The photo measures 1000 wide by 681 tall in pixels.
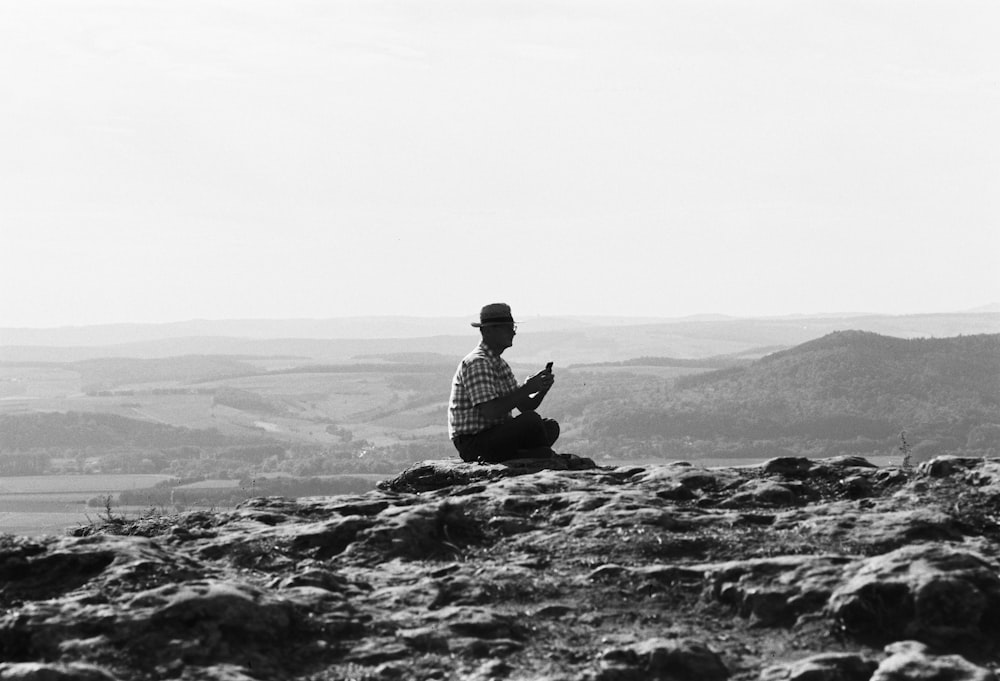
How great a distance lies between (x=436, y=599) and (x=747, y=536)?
135 inches

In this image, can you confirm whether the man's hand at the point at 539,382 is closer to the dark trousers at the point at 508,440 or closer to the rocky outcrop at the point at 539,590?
the dark trousers at the point at 508,440

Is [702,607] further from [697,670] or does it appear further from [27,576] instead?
[27,576]

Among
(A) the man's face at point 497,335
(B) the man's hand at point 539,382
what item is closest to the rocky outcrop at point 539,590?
(B) the man's hand at point 539,382

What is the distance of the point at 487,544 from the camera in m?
14.7

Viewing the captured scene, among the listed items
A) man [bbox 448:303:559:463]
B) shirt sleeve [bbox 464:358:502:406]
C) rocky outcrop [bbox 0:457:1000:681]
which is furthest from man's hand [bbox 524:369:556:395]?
rocky outcrop [bbox 0:457:1000:681]

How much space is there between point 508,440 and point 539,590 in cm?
715

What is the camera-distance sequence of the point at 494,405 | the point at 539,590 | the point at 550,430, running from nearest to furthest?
the point at 539,590 < the point at 494,405 < the point at 550,430

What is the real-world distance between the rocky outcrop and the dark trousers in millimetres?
3542

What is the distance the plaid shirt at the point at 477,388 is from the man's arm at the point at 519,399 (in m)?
0.10

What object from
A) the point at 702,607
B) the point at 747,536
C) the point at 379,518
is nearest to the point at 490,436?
the point at 379,518

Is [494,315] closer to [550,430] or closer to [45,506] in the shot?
[550,430]

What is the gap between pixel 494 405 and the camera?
19.7 m

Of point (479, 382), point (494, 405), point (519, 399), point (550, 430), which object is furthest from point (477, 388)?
point (550, 430)

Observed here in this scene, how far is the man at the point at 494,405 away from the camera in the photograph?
19797mm
